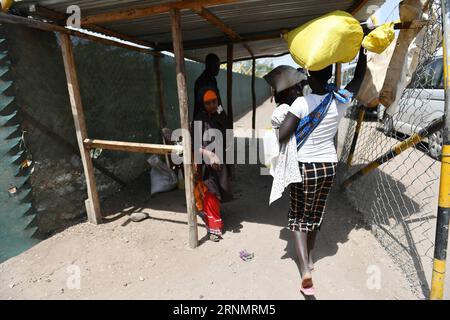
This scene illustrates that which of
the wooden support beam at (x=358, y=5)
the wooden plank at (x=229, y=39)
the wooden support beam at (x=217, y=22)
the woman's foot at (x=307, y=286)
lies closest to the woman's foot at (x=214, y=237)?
the woman's foot at (x=307, y=286)

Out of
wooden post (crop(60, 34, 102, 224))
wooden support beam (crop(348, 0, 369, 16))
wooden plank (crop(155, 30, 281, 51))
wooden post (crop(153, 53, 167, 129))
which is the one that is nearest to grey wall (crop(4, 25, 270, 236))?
wooden post (crop(153, 53, 167, 129))

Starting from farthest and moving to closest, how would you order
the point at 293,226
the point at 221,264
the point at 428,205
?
the point at 428,205, the point at 221,264, the point at 293,226

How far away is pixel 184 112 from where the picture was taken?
2572 millimetres

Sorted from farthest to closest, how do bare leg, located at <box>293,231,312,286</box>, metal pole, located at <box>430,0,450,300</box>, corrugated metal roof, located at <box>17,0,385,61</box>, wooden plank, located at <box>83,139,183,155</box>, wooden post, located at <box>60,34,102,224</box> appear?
1. wooden post, located at <box>60,34,102,224</box>
2. wooden plank, located at <box>83,139,183,155</box>
3. corrugated metal roof, located at <box>17,0,385,61</box>
4. bare leg, located at <box>293,231,312,286</box>
5. metal pole, located at <box>430,0,450,300</box>

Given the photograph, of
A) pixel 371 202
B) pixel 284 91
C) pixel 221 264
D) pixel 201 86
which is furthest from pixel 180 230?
pixel 371 202

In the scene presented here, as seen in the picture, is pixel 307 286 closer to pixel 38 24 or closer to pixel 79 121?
pixel 79 121

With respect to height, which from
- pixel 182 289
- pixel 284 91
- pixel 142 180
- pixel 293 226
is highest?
pixel 284 91

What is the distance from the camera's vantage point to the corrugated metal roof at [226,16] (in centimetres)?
250

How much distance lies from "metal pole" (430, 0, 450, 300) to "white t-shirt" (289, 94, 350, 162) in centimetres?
59

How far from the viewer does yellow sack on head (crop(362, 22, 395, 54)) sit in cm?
205

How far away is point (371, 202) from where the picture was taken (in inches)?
143

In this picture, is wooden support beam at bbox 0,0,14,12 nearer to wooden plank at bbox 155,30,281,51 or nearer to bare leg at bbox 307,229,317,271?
wooden plank at bbox 155,30,281,51

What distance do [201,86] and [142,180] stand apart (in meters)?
2.29

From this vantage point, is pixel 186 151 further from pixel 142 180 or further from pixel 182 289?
pixel 142 180
